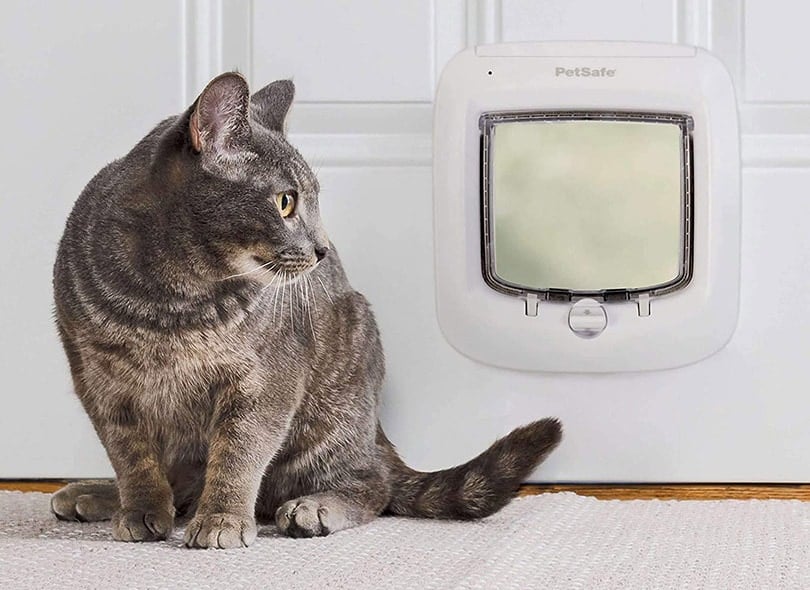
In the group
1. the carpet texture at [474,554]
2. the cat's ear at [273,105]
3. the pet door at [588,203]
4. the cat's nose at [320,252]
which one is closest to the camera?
the carpet texture at [474,554]

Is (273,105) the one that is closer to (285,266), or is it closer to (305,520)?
(285,266)

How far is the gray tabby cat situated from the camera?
1.27 m

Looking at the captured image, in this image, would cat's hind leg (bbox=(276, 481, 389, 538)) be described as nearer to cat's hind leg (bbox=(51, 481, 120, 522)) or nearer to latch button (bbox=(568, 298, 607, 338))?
cat's hind leg (bbox=(51, 481, 120, 522))

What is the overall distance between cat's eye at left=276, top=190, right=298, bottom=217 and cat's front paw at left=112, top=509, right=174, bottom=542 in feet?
1.35

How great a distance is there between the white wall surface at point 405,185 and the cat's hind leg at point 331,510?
1.07 feet

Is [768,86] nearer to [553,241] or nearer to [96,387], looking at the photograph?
[553,241]

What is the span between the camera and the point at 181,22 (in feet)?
5.90

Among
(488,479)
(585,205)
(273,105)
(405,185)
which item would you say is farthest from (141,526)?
(585,205)

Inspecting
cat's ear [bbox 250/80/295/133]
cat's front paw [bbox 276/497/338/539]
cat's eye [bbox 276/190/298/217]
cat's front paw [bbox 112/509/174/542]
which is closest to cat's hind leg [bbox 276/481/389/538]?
cat's front paw [bbox 276/497/338/539]

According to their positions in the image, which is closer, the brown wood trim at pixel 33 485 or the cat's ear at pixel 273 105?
the cat's ear at pixel 273 105

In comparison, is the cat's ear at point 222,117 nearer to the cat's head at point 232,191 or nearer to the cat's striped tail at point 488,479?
the cat's head at point 232,191

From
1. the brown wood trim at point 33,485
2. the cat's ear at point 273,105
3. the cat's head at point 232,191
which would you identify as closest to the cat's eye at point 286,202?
the cat's head at point 232,191

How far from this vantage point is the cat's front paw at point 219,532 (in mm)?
1235

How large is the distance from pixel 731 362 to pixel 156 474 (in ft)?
3.19
